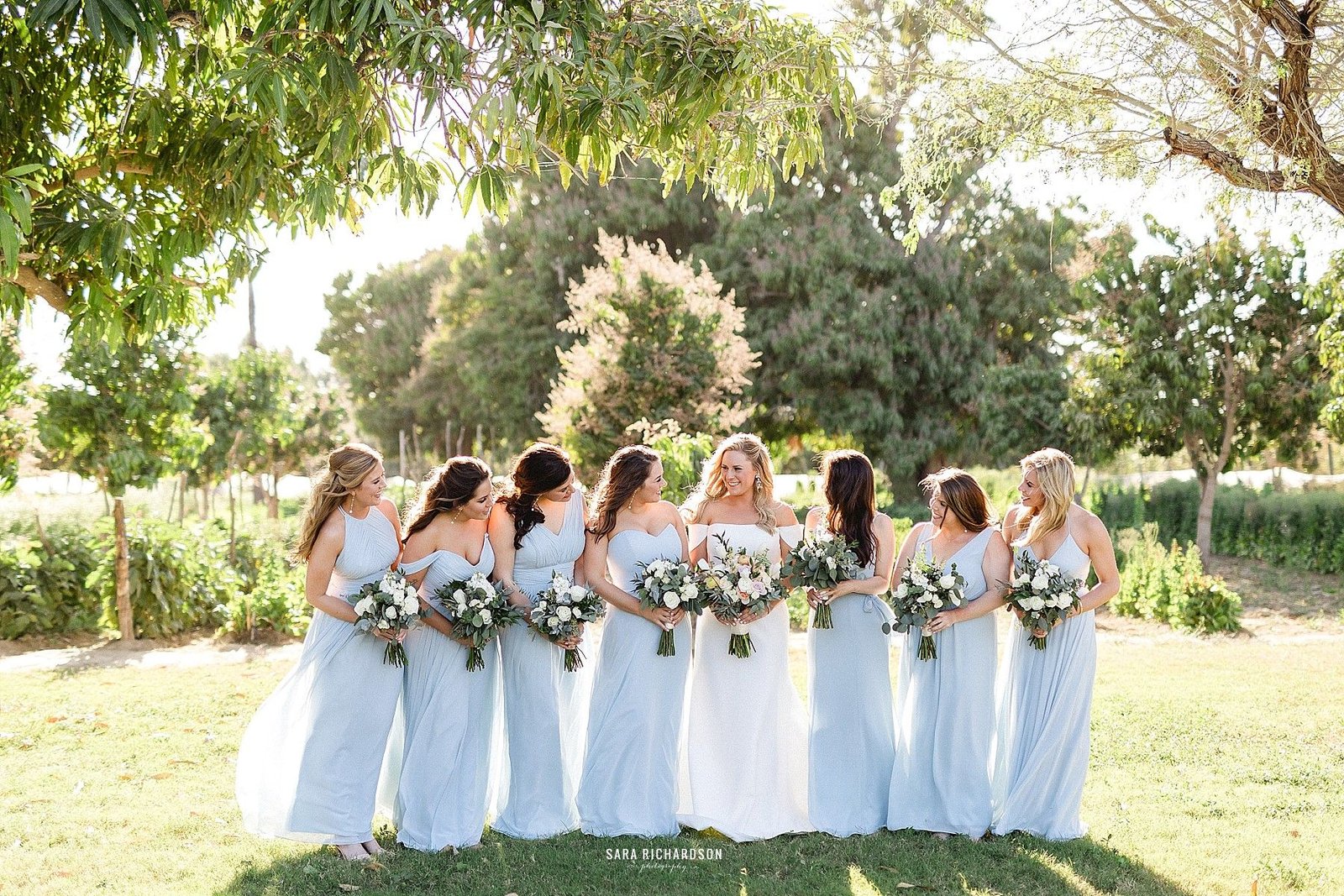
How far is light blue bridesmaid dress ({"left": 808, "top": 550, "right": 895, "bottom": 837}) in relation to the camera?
6.04m

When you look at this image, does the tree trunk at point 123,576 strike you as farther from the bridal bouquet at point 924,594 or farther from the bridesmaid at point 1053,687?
the bridesmaid at point 1053,687

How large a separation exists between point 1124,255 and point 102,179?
18053 millimetres

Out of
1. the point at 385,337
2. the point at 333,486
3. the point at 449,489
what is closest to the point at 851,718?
the point at 449,489

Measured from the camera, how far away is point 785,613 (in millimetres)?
6281

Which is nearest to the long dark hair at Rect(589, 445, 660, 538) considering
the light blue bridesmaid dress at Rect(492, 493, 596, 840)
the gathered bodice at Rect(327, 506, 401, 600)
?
the light blue bridesmaid dress at Rect(492, 493, 596, 840)

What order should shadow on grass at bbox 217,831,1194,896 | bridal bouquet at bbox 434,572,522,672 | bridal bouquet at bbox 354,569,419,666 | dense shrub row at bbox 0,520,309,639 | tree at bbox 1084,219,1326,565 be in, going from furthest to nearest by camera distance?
tree at bbox 1084,219,1326,565 < dense shrub row at bbox 0,520,309,639 < bridal bouquet at bbox 434,572,522,672 < bridal bouquet at bbox 354,569,419,666 < shadow on grass at bbox 217,831,1194,896

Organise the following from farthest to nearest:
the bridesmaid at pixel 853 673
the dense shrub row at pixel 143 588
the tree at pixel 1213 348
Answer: the tree at pixel 1213 348 < the dense shrub row at pixel 143 588 < the bridesmaid at pixel 853 673

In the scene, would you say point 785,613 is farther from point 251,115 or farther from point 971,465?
point 971,465

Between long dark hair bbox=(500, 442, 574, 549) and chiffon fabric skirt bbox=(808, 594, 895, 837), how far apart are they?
171cm

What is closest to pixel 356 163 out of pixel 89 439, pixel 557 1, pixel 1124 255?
pixel 557 1

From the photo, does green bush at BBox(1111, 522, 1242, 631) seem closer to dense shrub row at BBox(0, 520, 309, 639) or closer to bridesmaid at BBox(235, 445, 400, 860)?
dense shrub row at BBox(0, 520, 309, 639)

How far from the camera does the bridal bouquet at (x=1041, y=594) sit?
5785 mm

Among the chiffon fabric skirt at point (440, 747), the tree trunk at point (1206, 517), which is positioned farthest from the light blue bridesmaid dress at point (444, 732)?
the tree trunk at point (1206, 517)

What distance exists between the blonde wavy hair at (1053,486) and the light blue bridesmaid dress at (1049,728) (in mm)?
150
